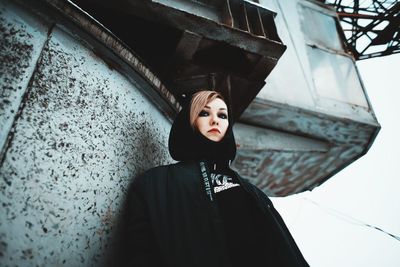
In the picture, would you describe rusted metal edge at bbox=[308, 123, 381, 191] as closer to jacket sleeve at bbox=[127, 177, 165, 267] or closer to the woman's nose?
the woman's nose

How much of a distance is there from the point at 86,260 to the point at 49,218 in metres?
0.29

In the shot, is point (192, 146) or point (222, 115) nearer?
point (192, 146)

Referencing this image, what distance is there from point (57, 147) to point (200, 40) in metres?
1.75

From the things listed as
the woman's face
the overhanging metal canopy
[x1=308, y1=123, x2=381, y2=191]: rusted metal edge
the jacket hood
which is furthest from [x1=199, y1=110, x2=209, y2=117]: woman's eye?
[x1=308, y1=123, x2=381, y2=191]: rusted metal edge

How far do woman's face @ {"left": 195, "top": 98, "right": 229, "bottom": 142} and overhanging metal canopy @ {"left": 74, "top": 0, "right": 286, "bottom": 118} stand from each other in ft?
2.48

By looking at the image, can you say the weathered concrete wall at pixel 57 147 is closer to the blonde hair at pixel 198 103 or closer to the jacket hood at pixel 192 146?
the jacket hood at pixel 192 146

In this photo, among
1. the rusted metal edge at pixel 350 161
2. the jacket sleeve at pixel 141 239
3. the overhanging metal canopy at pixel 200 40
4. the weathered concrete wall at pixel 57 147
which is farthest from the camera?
the rusted metal edge at pixel 350 161

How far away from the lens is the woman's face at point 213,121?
2141 mm

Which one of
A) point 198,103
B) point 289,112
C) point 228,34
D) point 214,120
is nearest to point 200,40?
point 228,34

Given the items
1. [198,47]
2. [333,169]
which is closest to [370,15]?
[333,169]

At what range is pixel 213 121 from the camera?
2.17 meters

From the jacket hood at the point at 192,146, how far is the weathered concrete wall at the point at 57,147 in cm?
35

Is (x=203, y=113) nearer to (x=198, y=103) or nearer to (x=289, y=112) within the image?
(x=198, y=103)

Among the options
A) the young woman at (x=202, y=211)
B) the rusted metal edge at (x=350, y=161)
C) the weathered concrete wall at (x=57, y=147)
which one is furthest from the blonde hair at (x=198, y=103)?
the rusted metal edge at (x=350, y=161)
